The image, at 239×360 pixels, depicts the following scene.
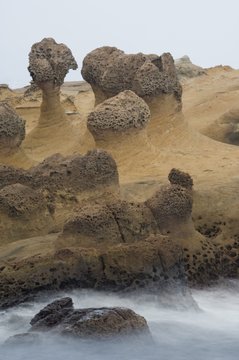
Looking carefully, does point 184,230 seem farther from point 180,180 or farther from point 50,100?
point 50,100

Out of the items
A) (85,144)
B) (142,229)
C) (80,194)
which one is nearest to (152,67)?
(85,144)

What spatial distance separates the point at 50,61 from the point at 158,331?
277 inches

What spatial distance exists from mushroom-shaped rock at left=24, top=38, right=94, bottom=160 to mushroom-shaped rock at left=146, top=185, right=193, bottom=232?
179 inches

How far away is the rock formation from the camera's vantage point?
430 inches

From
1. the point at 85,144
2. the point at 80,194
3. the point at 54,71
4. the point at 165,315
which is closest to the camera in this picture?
the point at 165,315

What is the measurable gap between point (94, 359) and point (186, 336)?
90 cm

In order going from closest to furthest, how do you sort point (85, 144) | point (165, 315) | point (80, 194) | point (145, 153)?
point (165, 315), point (80, 194), point (145, 153), point (85, 144)

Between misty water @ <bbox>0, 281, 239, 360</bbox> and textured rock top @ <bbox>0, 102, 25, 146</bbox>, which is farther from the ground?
textured rock top @ <bbox>0, 102, 25, 146</bbox>

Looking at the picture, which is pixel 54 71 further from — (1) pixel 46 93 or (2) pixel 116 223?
(2) pixel 116 223

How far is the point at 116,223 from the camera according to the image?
7.64 m

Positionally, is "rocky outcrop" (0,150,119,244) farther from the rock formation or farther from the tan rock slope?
the rock formation

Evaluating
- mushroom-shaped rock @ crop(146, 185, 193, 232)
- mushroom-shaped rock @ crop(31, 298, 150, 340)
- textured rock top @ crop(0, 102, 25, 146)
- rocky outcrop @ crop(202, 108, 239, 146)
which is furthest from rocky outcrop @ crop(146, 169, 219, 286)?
rocky outcrop @ crop(202, 108, 239, 146)

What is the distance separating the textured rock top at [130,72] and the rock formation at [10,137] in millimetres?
1578

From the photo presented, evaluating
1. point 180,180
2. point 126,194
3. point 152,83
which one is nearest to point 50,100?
point 152,83
